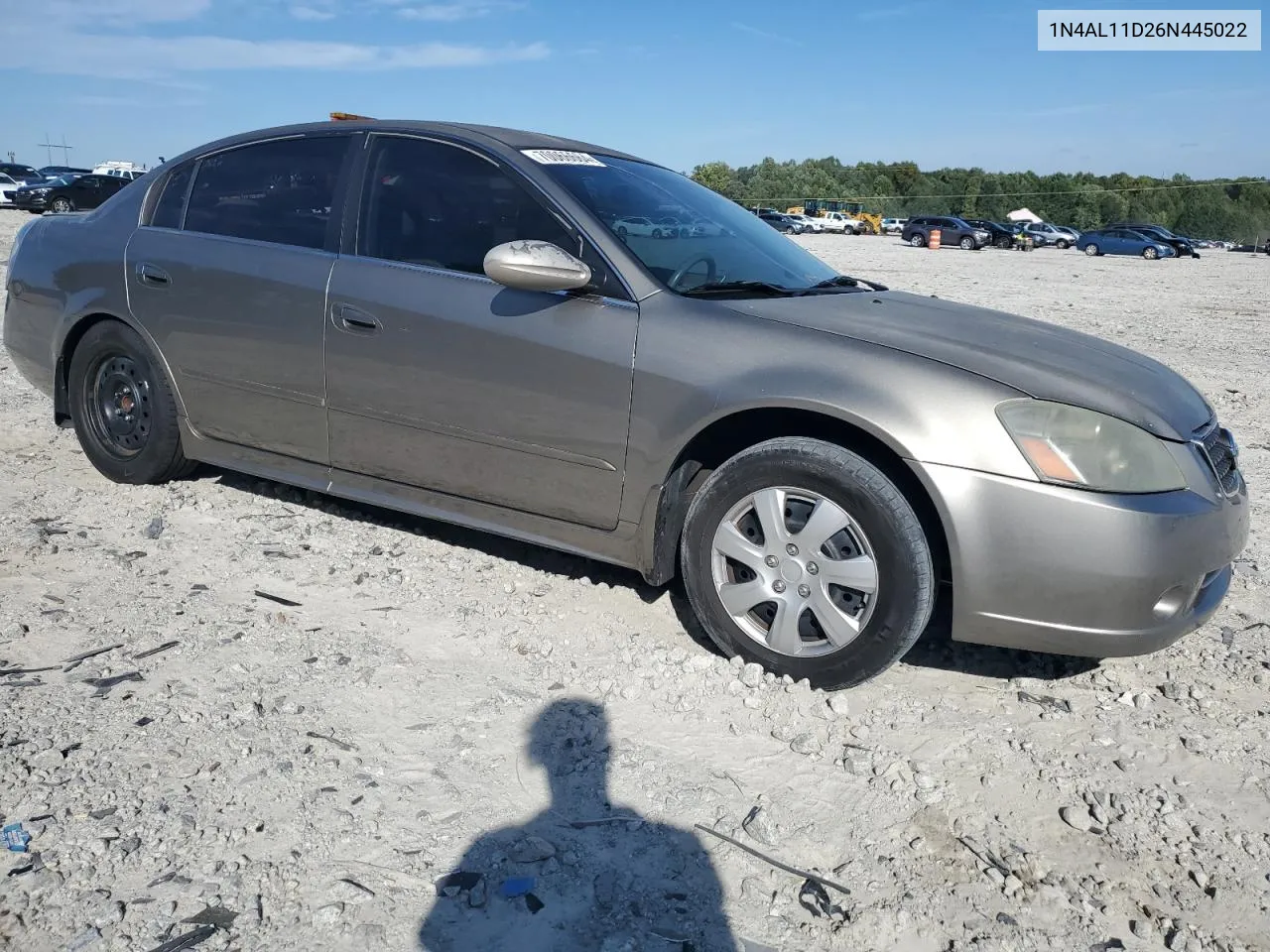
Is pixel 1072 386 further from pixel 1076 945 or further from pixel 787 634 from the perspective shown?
pixel 1076 945

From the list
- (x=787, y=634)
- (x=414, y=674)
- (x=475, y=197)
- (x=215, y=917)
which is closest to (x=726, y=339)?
(x=787, y=634)

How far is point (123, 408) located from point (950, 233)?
151ft

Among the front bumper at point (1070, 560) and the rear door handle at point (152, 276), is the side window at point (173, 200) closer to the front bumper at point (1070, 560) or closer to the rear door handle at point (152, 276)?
the rear door handle at point (152, 276)

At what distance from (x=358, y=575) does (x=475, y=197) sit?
1497 millimetres

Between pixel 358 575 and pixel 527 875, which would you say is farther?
pixel 358 575

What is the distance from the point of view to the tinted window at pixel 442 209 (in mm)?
3820

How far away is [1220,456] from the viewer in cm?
337

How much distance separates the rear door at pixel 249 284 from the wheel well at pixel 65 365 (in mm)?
368

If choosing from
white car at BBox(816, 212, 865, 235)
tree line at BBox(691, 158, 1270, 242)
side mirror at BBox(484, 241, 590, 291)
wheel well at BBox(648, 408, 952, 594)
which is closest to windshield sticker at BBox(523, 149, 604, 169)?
side mirror at BBox(484, 241, 590, 291)

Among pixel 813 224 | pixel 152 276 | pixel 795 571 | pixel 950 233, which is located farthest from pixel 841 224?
Answer: pixel 795 571

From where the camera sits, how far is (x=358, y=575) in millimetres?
4125

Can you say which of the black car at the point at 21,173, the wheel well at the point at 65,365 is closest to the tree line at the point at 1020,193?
the black car at the point at 21,173

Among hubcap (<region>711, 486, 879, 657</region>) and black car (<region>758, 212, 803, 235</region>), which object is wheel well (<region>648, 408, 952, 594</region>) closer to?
hubcap (<region>711, 486, 879, 657</region>)

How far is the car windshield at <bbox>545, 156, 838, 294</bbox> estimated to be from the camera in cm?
373
